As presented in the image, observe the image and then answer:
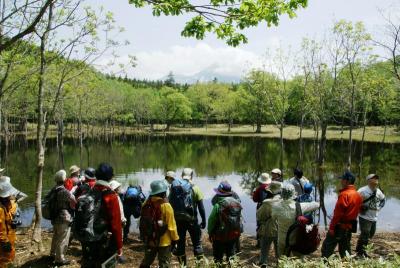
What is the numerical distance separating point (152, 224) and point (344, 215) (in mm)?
4075

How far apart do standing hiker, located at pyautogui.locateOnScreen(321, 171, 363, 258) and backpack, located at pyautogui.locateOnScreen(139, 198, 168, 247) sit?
373 cm

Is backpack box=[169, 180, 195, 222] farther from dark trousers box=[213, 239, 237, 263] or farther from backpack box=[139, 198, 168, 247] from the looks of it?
backpack box=[139, 198, 168, 247]

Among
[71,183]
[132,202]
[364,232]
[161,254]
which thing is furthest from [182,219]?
[364,232]

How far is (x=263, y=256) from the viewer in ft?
27.8

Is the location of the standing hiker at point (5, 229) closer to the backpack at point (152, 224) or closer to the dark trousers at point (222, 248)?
the backpack at point (152, 224)

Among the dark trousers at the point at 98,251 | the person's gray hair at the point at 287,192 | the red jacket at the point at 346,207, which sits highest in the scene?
the person's gray hair at the point at 287,192

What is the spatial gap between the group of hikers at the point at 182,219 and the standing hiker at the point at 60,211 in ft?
0.07

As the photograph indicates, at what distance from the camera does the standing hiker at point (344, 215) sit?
8016mm

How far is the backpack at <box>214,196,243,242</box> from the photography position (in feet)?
25.6

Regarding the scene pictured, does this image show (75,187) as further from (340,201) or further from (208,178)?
(208,178)

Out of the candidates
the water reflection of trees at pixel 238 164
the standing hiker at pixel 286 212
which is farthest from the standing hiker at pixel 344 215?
the water reflection of trees at pixel 238 164

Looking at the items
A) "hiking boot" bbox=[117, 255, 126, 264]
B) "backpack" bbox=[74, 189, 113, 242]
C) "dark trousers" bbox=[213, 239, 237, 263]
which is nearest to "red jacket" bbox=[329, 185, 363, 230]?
"dark trousers" bbox=[213, 239, 237, 263]

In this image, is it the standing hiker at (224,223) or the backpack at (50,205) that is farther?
the backpack at (50,205)

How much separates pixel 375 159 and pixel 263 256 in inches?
1390
